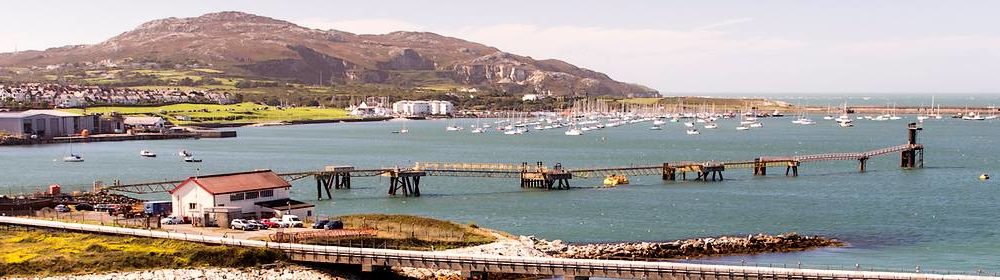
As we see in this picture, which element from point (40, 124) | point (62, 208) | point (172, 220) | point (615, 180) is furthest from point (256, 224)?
point (40, 124)

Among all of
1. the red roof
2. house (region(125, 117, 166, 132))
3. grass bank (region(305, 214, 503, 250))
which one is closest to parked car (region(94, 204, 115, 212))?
the red roof

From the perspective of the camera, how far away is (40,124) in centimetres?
17150

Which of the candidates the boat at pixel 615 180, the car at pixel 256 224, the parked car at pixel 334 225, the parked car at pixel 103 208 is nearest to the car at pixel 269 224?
the car at pixel 256 224

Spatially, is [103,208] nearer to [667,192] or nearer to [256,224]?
[256,224]

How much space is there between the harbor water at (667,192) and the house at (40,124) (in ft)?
39.3

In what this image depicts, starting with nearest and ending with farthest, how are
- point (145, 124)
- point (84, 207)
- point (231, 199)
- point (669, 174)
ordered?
point (231, 199) → point (84, 207) → point (669, 174) → point (145, 124)

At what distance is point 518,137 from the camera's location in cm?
19388

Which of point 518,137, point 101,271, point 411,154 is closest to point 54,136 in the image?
point 411,154

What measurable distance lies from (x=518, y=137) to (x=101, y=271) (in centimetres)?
14908

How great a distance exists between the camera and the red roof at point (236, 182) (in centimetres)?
5864

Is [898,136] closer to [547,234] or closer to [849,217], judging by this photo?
[849,217]

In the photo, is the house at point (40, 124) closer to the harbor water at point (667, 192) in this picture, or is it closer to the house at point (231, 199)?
the harbor water at point (667, 192)

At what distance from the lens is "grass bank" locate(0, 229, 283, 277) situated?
4653 cm

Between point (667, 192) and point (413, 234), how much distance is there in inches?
1592
